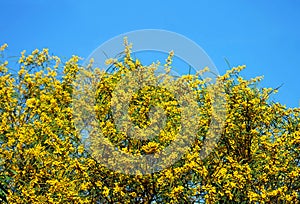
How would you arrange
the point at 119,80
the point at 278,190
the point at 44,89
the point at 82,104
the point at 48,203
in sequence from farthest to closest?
the point at 44,89, the point at 82,104, the point at 119,80, the point at 48,203, the point at 278,190

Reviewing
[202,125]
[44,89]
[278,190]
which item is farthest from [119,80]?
[278,190]

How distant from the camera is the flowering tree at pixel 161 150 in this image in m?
10.0

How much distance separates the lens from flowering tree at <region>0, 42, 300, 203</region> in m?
10.0

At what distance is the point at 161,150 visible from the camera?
10.2m

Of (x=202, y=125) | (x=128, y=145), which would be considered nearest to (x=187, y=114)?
(x=202, y=125)

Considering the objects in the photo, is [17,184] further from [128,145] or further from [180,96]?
[180,96]

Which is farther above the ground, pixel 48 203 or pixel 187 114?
pixel 187 114

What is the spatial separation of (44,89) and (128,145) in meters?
3.81

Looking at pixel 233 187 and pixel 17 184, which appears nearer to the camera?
pixel 233 187

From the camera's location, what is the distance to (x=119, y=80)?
441 inches

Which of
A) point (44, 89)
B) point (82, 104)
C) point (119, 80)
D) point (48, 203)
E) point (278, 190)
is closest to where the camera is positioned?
point (278, 190)

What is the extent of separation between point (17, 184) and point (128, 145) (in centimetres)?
317

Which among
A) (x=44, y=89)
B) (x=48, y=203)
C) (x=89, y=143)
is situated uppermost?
(x=44, y=89)

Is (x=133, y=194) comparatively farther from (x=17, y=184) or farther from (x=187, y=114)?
(x=17, y=184)
